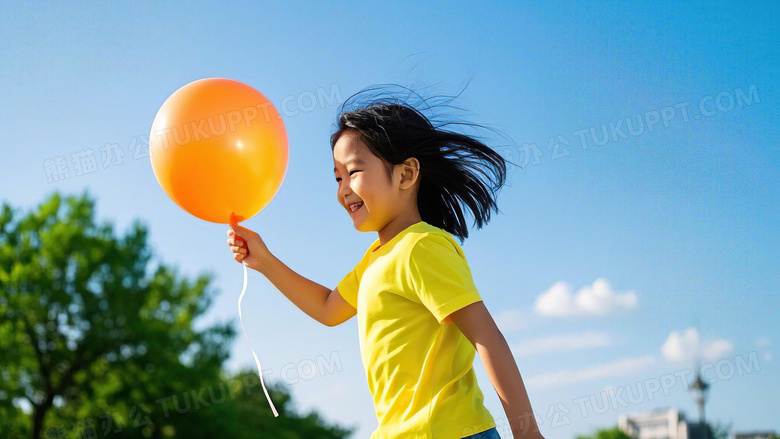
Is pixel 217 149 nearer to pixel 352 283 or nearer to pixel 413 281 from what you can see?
pixel 352 283

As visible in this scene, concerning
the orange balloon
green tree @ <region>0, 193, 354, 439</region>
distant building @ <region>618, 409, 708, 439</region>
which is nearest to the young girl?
the orange balloon

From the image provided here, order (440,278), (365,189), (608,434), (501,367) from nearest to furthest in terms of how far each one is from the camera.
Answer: (501,367), (440,278), (365,189), (608,434)

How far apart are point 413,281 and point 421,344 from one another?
0.22 metres

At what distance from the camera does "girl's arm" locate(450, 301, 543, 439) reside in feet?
6.68

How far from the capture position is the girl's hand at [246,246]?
3.01 meters

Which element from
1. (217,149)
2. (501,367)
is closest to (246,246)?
(217,149)

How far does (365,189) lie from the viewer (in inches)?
103

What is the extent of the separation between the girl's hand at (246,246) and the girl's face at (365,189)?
53 centimetres

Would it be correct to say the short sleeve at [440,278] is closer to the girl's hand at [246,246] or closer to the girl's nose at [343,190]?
the girl's nose at [343,190]

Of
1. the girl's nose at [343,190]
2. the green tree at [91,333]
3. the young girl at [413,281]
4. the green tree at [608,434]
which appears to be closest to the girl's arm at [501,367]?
the young girl at [413,281]

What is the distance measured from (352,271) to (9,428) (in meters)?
21.7

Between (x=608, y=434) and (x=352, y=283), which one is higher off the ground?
(x=352, y=283)

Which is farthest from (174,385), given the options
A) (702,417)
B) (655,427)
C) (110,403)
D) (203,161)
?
(655,427)

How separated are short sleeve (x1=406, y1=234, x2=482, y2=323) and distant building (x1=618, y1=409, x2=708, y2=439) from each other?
60.7 metres
